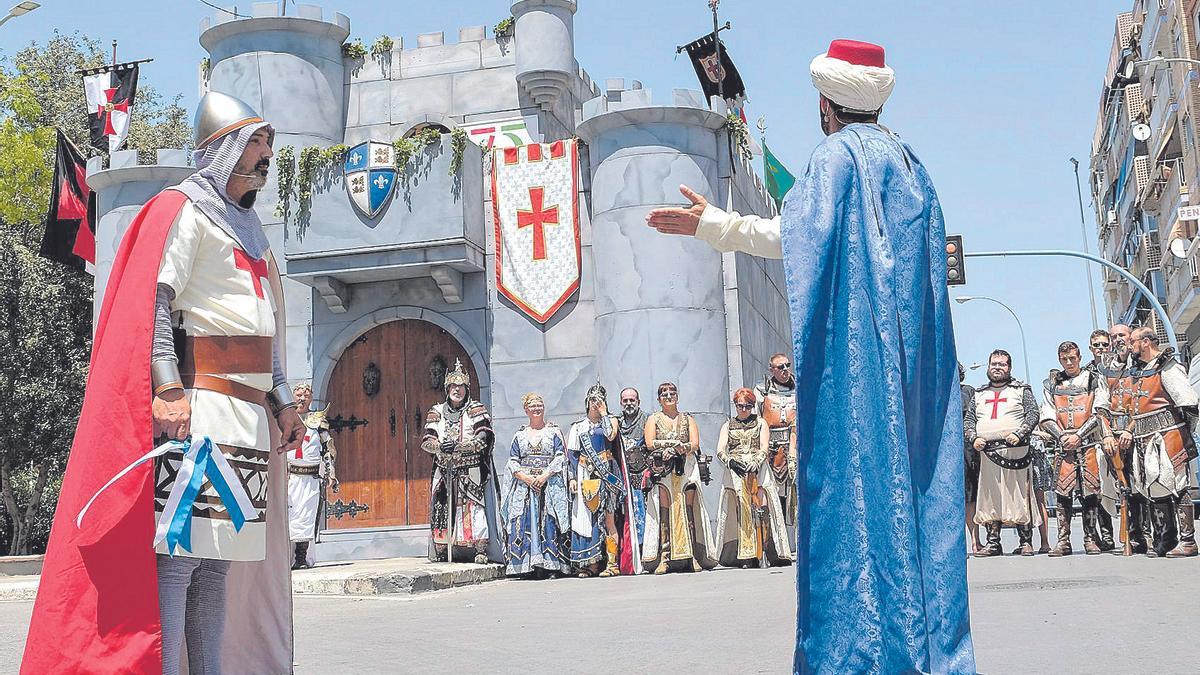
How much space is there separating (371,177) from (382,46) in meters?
3.50

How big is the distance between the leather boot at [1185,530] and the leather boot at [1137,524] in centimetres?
34

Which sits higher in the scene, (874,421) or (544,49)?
(544,49)

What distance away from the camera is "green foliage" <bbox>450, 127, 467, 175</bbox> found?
16.9 meters

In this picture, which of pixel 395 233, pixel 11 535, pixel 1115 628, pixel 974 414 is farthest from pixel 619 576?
pixel 11 535

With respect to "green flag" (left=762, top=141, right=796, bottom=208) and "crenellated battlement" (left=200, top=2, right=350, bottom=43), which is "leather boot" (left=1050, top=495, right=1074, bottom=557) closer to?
"green flag" (left=762, top=141, right=796, bottom=208)

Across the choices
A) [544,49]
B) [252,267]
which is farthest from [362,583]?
[544,49]

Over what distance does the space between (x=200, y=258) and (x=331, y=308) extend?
13.7 meters

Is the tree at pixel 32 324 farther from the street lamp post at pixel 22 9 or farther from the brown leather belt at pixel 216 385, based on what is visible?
the brown leather belt at pixel 216 385

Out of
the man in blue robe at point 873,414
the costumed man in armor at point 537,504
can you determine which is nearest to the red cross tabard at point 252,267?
the man in blue robe at point 873,414

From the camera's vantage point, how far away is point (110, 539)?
13.4 feet

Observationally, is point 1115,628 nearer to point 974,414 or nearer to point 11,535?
point 974,414

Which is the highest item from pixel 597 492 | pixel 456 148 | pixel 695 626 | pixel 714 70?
pixel 714 70

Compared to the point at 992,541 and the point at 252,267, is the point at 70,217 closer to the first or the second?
the point at 992,541

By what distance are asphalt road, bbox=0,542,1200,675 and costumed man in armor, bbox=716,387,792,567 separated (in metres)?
2.98
